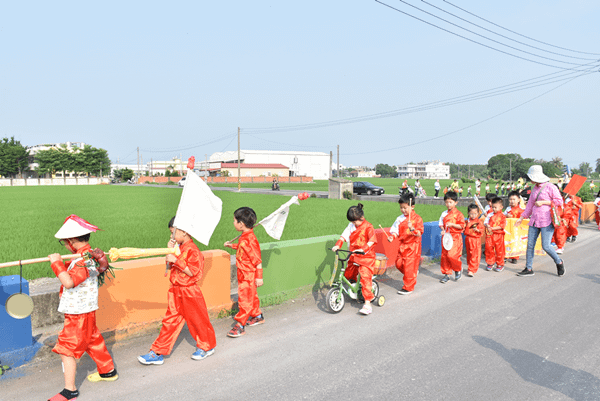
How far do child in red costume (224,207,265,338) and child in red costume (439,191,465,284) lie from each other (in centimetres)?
400

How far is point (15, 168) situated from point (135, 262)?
91.9 metres

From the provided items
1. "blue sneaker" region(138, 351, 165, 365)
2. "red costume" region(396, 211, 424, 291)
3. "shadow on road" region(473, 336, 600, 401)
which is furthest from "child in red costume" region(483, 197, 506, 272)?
"blue sneaker" region(138, 351, 165, 365)

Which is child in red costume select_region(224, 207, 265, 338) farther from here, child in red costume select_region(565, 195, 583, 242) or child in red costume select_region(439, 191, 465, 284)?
child in red costume select_region(565, 195, 583, 242)

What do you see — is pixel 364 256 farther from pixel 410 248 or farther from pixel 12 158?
pixel 12 158

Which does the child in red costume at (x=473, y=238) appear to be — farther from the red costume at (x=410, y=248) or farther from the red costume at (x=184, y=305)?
the red costume at (x=184, y=305)

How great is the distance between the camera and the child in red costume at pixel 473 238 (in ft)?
26.2

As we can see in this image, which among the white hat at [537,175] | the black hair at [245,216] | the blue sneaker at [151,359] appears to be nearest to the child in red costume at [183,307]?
the blue sneaker at [151,359]

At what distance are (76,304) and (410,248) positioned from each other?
4.75 meters

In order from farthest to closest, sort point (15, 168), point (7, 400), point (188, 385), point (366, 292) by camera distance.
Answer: point (15, 168), point (366, 292), point (188, 385), point (7, 400)

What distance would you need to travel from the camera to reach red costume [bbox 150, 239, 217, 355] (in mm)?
3975

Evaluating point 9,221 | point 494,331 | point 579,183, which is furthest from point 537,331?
point 9,221

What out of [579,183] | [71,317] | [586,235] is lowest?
[586,235]

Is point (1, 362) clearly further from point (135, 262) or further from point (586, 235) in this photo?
point (586, 235)

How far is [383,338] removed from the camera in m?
4.71
